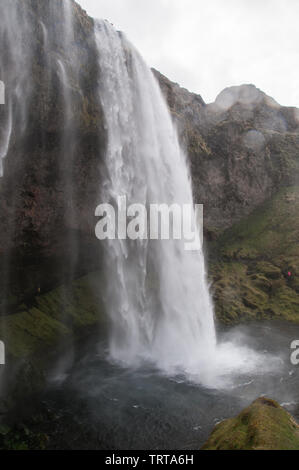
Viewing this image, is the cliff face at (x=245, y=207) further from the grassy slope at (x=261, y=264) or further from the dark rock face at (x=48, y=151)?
the dark rock face at (x=48, y=151)

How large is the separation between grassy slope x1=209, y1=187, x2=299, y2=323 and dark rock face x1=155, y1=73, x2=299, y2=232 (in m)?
1.77

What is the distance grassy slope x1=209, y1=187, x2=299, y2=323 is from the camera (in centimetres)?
2817

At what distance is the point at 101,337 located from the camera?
2292 cm

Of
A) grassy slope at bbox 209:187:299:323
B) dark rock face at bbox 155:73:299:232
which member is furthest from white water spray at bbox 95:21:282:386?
dark rock face at bbox 155:73:299:232

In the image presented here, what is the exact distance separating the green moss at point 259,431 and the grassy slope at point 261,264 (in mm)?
17647

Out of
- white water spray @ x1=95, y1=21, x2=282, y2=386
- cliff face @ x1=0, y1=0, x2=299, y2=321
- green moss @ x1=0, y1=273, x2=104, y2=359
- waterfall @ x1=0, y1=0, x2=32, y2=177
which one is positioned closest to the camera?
waterfall @ x1=0, y1=0, x2=32, y2=177

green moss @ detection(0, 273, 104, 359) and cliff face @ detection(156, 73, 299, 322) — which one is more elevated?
cliff face @ detection(156, 73, 299, 322)

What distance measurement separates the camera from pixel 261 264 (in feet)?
110

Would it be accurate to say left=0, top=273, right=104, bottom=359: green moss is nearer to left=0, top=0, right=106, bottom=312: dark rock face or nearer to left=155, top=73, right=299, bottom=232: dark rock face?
left=0, top=0, right=106, bottom=312: dark rock face

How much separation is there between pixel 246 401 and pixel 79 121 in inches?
664

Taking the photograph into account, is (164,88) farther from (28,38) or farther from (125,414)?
(125,414)

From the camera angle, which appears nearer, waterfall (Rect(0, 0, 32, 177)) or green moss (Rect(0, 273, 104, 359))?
waterfall (Rect(0, 0, 32, 177))
